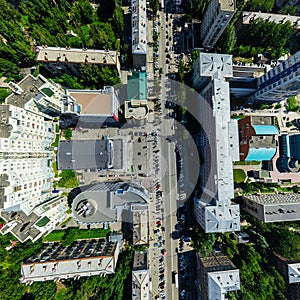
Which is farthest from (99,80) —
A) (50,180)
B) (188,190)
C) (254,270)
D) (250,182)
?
(254,270)

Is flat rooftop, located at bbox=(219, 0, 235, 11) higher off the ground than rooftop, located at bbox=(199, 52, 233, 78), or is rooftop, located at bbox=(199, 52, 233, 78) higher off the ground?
flat rooftop, located at bbox=(219, 0, 235, 11)

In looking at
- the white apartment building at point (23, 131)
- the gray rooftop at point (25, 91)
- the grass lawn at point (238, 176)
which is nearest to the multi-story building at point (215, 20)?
the grass lawn at point (238, 176)

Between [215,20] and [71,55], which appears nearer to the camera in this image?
[71,55]

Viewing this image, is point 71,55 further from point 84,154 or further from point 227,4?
point 227,4

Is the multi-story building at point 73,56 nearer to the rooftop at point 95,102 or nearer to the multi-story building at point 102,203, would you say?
the rooftop at point 95,102

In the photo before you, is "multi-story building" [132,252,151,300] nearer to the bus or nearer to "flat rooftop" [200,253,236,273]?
the bus

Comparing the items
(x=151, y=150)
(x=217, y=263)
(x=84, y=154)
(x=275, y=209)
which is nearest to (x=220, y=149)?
(x=151, y=150)

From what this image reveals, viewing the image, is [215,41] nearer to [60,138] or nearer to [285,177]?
[285,177]

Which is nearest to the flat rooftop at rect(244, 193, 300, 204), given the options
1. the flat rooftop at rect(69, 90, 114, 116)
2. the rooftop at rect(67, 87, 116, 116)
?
the rooftop at rect(67, 87, 116, 116)
